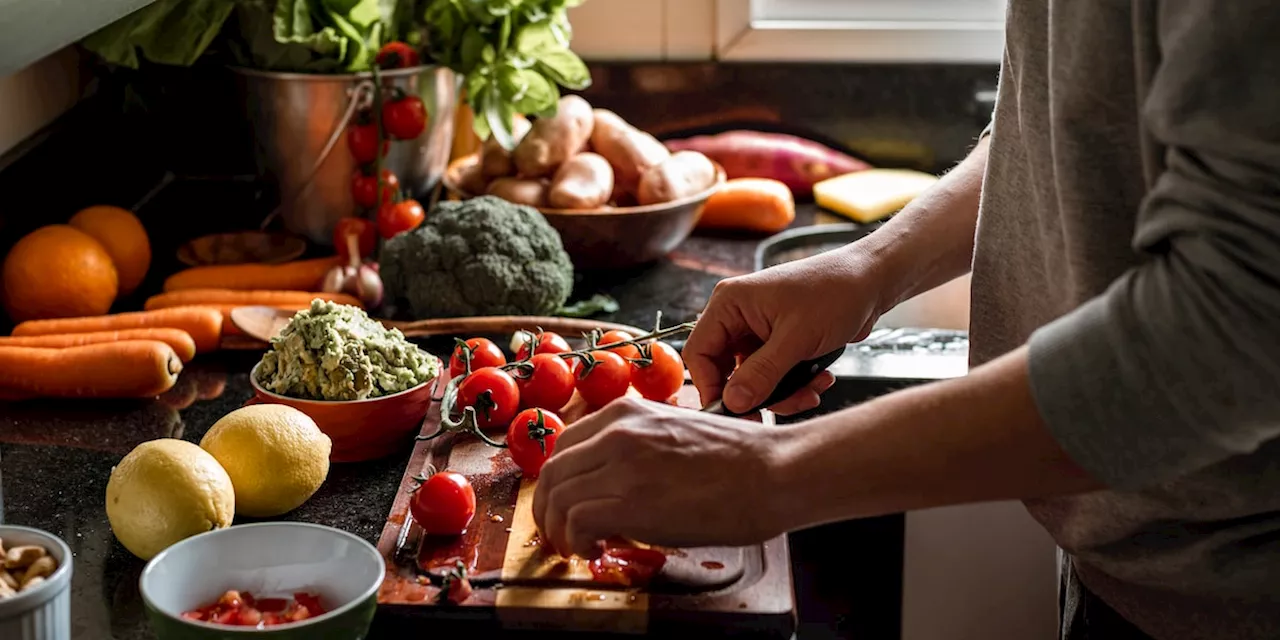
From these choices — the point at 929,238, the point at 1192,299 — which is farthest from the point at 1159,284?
the point at 929,238

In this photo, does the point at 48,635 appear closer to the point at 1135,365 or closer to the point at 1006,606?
the point at 1135,365

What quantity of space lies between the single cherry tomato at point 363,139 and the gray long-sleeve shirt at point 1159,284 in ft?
3.39

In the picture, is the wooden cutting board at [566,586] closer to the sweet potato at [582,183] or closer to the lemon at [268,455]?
the lemon at [268,455]

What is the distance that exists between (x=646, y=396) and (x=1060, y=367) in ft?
2.03

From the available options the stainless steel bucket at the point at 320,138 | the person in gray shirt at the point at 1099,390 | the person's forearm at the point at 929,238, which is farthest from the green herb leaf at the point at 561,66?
the person in gray shirt at the point at 1099,390

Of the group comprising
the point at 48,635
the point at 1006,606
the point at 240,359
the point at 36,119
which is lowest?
the point at 1006,606

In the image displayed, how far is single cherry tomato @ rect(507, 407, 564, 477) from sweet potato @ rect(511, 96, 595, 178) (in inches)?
30.1

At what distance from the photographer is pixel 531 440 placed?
1202 mm

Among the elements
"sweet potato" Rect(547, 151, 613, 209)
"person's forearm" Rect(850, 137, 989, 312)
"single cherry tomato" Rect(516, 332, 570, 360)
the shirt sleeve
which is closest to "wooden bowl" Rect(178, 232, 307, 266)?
"sweet potato" Rect(547, 151, 613, 209)

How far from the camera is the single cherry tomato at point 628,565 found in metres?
1.03

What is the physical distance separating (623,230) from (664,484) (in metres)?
0.94

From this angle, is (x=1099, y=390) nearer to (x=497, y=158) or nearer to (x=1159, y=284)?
(x=1159, y=284)

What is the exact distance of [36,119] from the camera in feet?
5.97

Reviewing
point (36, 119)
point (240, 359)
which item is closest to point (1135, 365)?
→ point (240, 359)
